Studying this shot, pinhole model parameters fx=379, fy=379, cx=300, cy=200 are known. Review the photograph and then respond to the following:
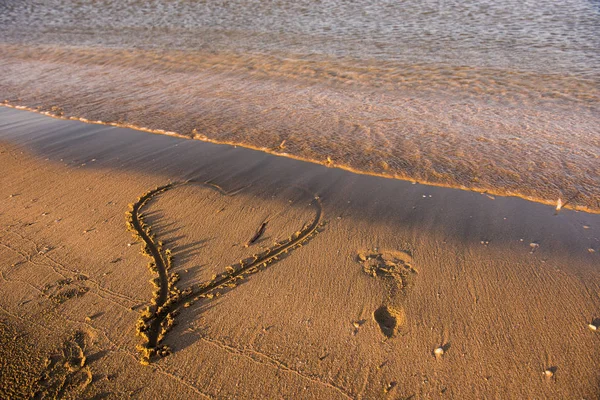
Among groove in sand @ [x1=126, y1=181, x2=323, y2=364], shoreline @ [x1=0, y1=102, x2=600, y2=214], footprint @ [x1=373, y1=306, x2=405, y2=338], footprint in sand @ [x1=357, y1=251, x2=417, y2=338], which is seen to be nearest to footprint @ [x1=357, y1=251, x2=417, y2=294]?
footprint in sand @ [x1=357, y1=251, x2=417, y2=338]

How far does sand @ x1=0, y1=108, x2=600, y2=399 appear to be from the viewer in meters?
2.17

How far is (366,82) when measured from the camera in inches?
275

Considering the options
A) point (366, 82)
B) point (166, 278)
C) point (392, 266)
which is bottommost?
point (366, 82)

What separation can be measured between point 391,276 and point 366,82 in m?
5.02

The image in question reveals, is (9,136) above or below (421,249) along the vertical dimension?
above

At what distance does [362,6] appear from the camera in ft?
42.7

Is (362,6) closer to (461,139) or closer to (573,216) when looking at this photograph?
(461,139)

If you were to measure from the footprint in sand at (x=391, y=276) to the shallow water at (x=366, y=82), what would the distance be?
1387mm

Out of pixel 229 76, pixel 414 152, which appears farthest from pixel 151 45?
pixel 414 152

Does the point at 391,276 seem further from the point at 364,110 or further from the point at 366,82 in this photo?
the point at 366,82

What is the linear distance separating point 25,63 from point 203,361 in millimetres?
9870

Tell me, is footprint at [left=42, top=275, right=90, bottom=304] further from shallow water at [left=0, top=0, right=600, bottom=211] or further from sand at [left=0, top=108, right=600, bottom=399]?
shallow water at [left=0, top=0, right=600, bottom=211]

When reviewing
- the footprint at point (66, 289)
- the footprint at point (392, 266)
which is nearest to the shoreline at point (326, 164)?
the footprint at point (392, 266)

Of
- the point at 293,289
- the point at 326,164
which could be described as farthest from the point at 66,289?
the point at 326,164
